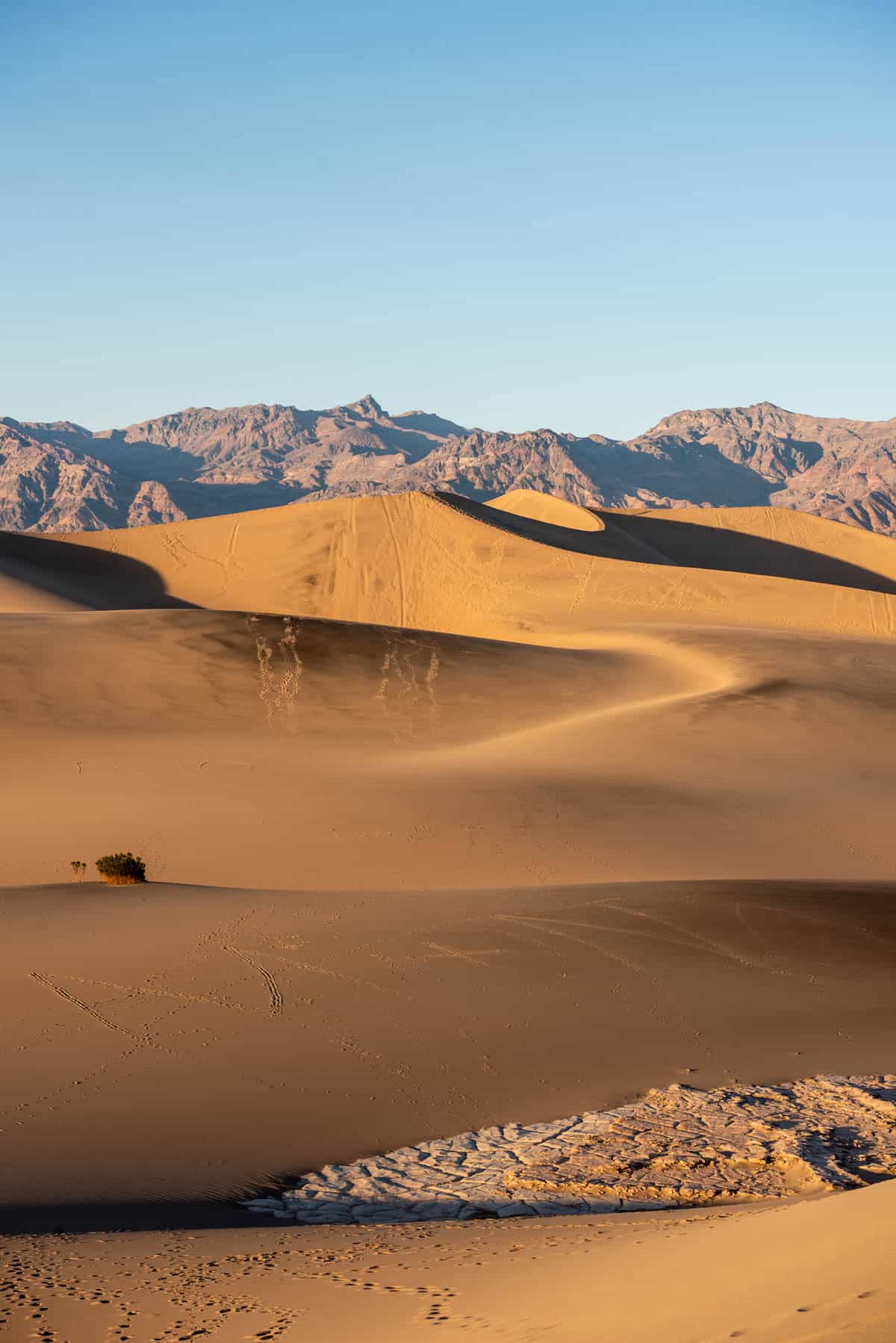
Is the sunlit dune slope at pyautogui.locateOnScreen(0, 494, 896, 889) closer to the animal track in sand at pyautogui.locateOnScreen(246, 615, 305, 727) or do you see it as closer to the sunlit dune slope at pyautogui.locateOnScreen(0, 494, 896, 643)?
the animal track in sand at pyautogui.locateOnScreen(246, 615, 305, 727)

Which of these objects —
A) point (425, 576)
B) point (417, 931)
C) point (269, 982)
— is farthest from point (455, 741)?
point (425, 576)

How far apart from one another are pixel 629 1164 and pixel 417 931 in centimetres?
449

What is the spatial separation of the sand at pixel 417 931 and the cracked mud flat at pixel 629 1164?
0.27 m

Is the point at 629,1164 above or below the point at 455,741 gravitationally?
below

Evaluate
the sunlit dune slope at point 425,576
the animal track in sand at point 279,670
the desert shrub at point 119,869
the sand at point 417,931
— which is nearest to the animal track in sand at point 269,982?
the sand at point 417,931

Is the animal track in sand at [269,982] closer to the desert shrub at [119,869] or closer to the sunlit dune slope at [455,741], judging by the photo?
the desert shrub at [119,869]

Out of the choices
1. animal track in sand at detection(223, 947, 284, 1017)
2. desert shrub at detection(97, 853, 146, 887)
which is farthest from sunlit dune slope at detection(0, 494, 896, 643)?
animal track in sand at detection(223, 947, 284, 1017)

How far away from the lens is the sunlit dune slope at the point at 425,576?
48.2m

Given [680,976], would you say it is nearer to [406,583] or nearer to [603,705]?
[603,705]

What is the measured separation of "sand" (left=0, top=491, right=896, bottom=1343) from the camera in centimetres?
509

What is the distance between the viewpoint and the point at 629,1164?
6793mm

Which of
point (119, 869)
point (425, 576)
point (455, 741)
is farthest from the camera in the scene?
point (425, 576)

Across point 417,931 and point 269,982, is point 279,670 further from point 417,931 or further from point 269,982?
point 269,982

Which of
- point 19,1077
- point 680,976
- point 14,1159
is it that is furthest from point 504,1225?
point 680,976
